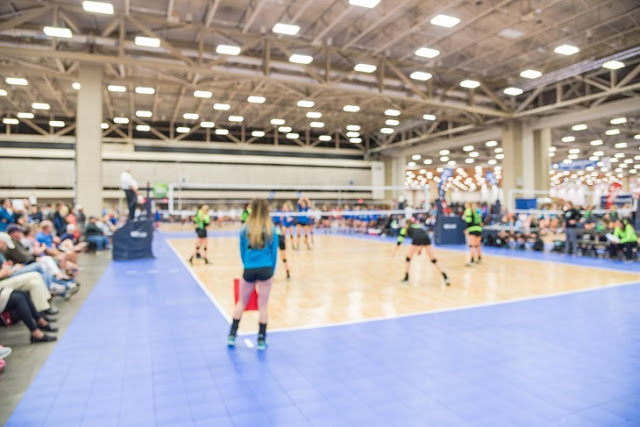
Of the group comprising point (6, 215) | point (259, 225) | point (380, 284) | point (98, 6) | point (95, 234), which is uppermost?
point (98, 6)

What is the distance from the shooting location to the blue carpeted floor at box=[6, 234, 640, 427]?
304 centimetres

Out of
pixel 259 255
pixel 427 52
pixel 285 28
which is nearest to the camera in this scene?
pixel 259 255

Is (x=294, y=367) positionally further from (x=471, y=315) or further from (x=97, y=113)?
(x=97, y=113)

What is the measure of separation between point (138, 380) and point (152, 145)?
88.3 feet

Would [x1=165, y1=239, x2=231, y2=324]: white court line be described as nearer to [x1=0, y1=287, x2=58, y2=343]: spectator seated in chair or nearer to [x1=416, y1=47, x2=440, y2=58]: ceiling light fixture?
[x1=0, y1=287, x2=58, y2=343]: spectator seated in chair

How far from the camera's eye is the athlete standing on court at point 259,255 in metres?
4.27

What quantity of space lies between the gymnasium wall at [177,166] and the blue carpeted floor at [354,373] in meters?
23.5

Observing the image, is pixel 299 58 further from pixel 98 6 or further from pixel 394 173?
pixel 394 173

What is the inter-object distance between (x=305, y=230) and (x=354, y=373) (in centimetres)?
1152

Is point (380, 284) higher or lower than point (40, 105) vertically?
lower

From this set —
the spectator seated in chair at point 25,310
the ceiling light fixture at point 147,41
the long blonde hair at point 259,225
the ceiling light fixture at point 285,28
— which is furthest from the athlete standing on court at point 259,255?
the ceiling light fixture at point 147,41

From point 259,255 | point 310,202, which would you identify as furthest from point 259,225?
point 310,202

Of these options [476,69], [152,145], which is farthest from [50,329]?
[152,145]

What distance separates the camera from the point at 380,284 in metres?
8.11
